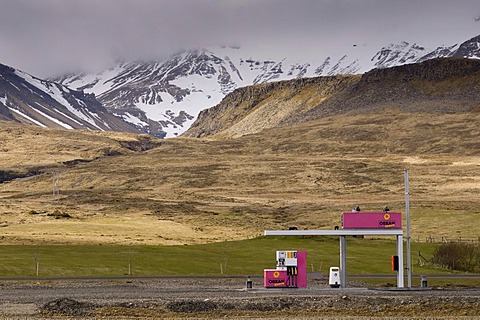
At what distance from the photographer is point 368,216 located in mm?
54969

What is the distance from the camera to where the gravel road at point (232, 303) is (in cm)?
4406

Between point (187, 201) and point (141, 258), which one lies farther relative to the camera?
point (187, 201)

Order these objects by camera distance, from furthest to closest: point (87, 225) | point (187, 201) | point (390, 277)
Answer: point (187, 201) < point (87, 225) < point (390, 277)

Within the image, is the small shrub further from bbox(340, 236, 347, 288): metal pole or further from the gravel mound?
the gravel mound

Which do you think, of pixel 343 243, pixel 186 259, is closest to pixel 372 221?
pixel 343 243

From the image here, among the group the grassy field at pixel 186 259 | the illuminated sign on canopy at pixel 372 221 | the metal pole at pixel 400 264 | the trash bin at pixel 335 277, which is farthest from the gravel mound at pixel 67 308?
the grassy field at pixel 186 259

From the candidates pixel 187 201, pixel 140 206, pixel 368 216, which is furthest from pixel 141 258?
pixel 187 201

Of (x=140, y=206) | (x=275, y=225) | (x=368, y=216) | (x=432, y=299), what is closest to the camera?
(x=432, y=299)

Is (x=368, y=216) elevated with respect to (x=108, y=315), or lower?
elevated

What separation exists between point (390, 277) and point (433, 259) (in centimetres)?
1293

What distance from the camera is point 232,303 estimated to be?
154 feet

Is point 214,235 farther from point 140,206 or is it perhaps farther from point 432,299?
point 432,299

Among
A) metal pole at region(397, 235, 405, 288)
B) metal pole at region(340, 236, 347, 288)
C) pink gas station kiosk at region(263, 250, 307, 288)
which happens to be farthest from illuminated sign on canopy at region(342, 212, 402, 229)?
pink gas station kiosk at region(263, 250, 307, 288)

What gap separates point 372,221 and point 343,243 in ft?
7.13
